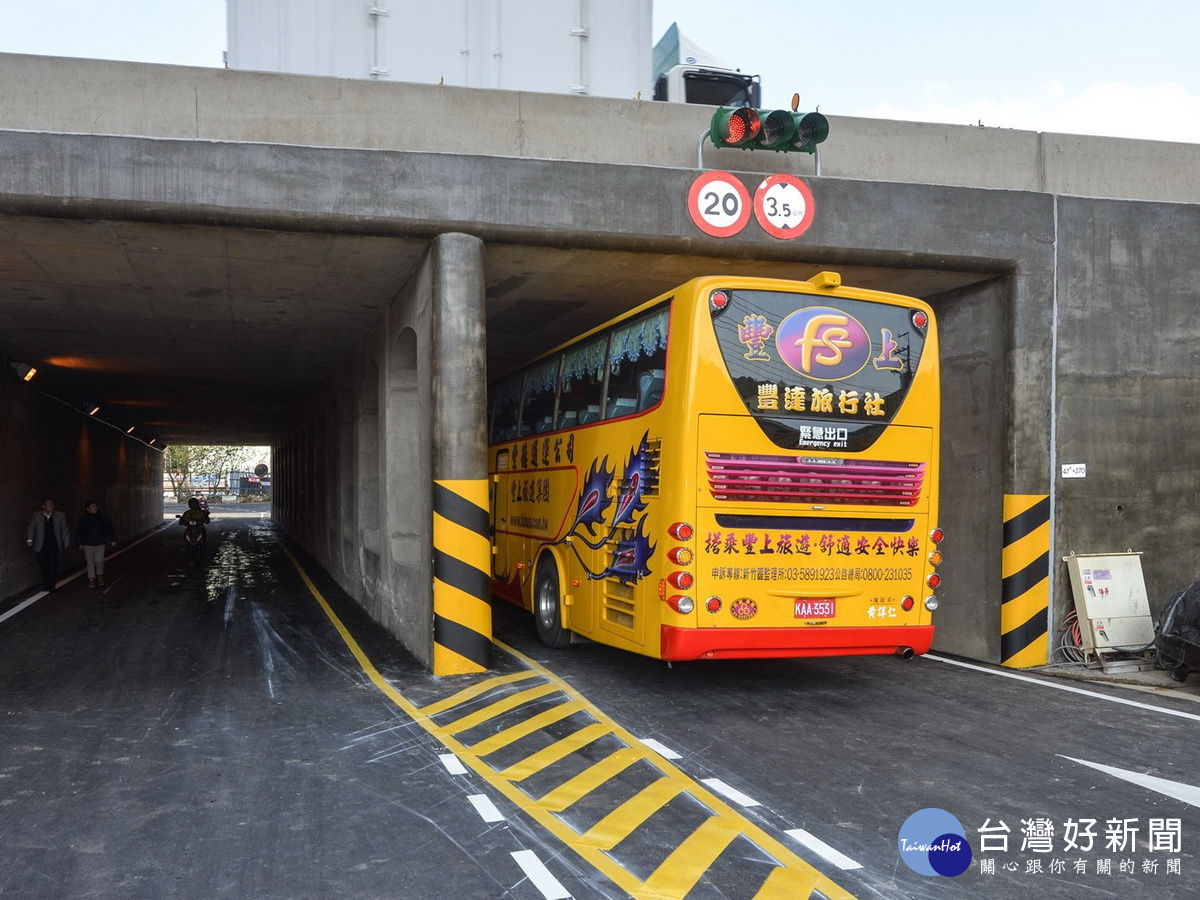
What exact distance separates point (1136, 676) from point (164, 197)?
11.3 meters

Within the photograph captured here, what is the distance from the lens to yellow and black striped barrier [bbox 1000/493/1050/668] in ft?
35.5

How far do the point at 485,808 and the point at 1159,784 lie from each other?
4594mm

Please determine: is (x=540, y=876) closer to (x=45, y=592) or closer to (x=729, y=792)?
(x=729, y=792)

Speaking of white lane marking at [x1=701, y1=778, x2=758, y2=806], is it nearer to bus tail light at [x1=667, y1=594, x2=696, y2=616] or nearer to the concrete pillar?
bus tail light at [x1=667, y1=594, x2=696, y2=616]

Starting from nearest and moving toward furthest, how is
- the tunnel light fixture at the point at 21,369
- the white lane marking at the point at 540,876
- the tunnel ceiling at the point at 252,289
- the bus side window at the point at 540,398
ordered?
the white lane marking at the point at 540,876 → the tunnel ceiling at the point at 252,289 → the bus side window at the point at 540,398 → the tunnel light fixture at the point at 21,369

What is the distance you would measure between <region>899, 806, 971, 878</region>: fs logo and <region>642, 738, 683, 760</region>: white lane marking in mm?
1837

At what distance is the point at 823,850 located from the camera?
514 centimetres

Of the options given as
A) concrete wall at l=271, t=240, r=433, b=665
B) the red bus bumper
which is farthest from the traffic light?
the red bus bumper

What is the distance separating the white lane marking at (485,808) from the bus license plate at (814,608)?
362 centimetres

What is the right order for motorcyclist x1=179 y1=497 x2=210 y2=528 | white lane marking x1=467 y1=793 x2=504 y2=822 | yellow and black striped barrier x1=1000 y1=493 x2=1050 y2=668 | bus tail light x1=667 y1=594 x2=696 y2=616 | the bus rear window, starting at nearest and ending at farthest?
white lane marking x1=467 y1=793 x2=504 y2=822, bus tail light x1=667 y1=594 x2=696 y2=616, the bus rear window, yellow and black striped barrier x1=1000 y1=493 x2=1050 y2=668, motorcyclist x1=179 y1=497 x2=210 y2=528

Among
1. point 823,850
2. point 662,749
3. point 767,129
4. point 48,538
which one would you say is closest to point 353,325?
point 48,538

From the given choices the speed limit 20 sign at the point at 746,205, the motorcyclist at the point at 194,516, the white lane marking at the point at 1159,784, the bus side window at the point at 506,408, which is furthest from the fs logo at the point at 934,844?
the motorcyclist at the point at 194,516

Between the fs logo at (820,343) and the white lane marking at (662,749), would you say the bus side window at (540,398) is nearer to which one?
the fs logo at (820,343)

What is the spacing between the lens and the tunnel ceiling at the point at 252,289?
9.95 meters
